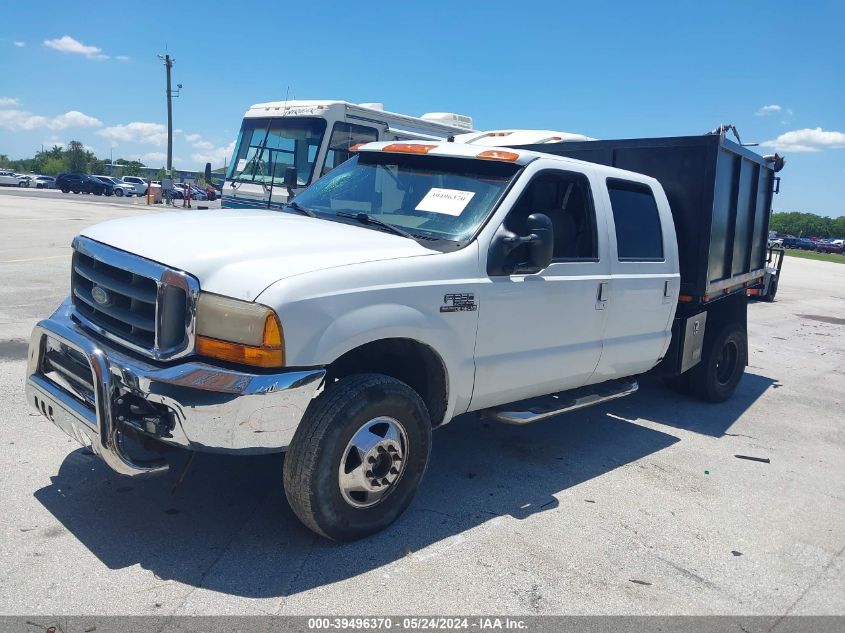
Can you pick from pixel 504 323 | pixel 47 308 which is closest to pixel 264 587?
pixel 504 323

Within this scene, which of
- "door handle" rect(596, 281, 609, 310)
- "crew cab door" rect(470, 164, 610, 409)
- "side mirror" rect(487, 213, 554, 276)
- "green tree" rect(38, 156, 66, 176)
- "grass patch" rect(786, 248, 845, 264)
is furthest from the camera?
"green tree" rect(38, 156, 66, 176)

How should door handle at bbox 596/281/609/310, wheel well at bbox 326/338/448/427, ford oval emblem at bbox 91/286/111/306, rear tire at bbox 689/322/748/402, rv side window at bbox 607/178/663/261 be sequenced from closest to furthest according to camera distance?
ford oval emblem at bbox 91/286/111/306 → wheel well at bbox 326/338/448/427 → door handle at bbox 596/281/609/310 → rv side window at bbox 607/178/663/261 → rear tire at bbox 689/322/748/402

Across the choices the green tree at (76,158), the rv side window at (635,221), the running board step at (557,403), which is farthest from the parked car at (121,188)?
the running board step at (557,403)

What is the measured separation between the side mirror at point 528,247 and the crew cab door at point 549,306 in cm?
5

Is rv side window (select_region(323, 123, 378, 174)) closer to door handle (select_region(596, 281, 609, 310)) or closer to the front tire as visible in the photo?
door handle (select_region(596, 281, 609, 310))

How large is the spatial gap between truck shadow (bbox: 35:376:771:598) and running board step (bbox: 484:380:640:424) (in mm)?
475

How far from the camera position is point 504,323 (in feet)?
13.8

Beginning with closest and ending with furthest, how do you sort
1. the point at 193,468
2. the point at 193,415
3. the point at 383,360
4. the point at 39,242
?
the point at 193,415
the point at 383,360
the point at 193,468
the point at 39,242

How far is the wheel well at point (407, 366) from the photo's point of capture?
3.81 m

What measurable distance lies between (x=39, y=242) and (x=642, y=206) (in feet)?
48.2

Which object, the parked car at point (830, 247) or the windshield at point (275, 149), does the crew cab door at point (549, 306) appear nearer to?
the windshield at point (275, 149)

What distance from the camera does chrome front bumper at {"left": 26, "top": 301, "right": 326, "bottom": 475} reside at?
310 cm

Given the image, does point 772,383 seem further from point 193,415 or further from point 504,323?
point 193,415

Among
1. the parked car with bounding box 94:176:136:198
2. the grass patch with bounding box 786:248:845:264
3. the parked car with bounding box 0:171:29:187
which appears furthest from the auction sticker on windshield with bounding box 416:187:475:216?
the parked car with bounding box 0:171:29:187
